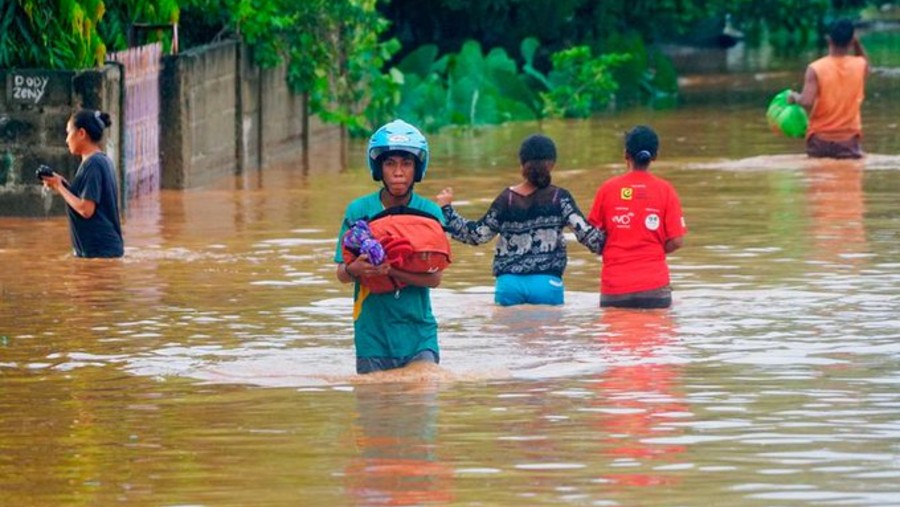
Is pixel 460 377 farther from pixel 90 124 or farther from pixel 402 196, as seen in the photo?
pixel 90 124

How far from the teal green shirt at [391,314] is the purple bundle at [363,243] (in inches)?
8.1

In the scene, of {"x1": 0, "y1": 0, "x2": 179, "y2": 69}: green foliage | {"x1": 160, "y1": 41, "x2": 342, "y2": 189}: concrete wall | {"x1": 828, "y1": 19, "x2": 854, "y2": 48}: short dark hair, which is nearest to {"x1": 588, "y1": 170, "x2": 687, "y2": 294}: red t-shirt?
{"x1": 0, "y1": 0, "x2": 179, "y2": 69}: green foliage

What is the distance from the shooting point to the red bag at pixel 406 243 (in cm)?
1072

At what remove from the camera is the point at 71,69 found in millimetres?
20703

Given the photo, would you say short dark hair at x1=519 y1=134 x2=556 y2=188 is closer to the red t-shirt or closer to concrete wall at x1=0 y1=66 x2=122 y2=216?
the red t-shirt

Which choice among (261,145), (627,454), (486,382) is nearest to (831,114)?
(261,145)

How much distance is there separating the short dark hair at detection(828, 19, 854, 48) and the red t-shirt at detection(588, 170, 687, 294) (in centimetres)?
981

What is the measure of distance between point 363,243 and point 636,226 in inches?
142

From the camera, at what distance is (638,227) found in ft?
45.7

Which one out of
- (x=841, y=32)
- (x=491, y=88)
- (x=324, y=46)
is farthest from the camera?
(x=491, y=88)

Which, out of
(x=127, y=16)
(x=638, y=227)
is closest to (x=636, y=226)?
(x=638, y=227)

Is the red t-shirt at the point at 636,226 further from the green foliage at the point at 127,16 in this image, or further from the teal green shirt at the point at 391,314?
the green foliage at the point at 127,16

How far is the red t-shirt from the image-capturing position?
547 inches

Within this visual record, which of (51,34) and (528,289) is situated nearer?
(528,289)
